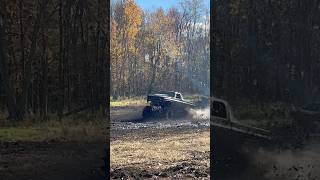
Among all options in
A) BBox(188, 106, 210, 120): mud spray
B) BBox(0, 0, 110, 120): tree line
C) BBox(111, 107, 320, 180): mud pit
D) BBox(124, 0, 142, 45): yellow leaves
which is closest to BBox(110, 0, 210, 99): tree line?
BBox(124, 0, 142, 45): yellow leaves

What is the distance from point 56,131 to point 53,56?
2.61ft

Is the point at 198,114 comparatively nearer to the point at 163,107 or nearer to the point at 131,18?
the point at 163,107

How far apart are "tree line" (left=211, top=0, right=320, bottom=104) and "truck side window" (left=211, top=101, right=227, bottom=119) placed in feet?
0.37

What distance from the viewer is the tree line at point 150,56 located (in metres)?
41.0

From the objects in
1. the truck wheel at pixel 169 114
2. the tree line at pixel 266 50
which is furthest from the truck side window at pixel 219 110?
the truck wheel at pixel 169 114

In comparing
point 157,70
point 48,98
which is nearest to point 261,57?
point 48,98

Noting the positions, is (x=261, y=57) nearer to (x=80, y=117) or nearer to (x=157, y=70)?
(x=80, y=117)

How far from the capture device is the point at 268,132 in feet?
18.6

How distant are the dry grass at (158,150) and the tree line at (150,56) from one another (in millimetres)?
25453

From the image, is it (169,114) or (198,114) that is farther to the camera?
(198,114)

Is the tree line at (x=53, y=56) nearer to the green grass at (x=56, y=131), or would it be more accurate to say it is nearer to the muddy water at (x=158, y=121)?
the green grass at (x=56, y=131)

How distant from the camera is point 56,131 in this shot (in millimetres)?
5441

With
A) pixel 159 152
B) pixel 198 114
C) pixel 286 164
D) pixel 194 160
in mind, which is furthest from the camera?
pixel 198 114

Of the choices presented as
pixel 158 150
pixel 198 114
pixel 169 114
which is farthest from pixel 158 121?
pixel 158 150
